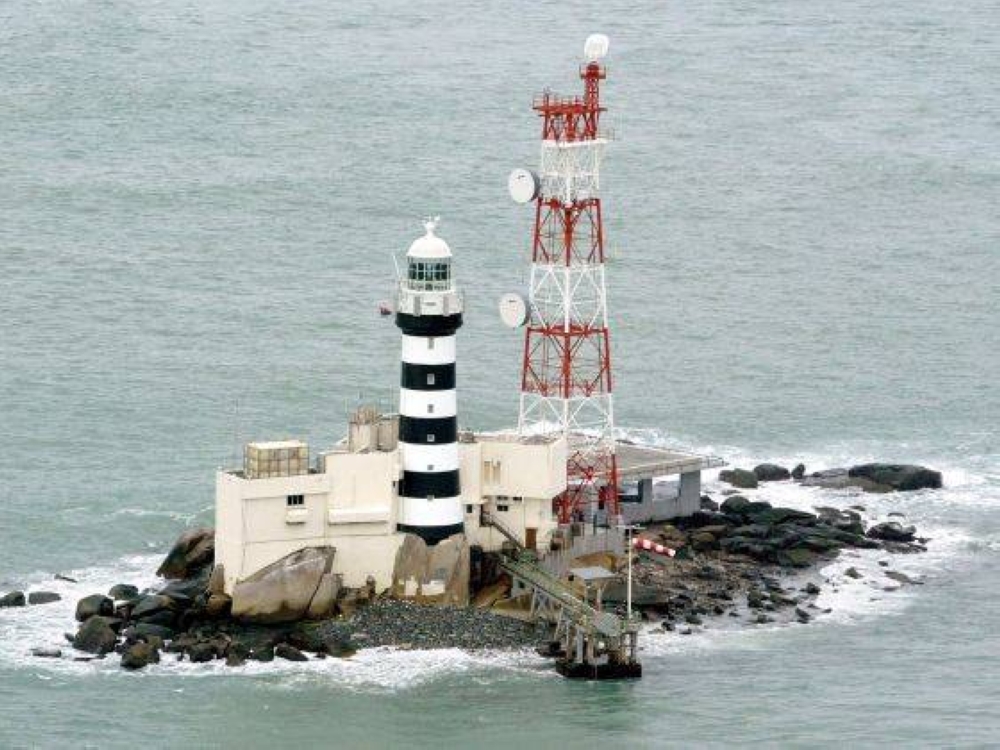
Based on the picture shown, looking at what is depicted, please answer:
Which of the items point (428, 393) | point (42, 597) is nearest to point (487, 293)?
point (428, 393)

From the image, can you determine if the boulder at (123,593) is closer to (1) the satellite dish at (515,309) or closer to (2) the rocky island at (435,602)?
(2) the rocky island at (435,602)

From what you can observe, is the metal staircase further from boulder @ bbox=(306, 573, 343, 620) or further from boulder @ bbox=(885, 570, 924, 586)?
boulder @ bbox=(885, 570, 924, 586)

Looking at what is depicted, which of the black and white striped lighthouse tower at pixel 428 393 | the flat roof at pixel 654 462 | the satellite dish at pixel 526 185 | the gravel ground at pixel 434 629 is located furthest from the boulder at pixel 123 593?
the flat roof at pixel 654 462

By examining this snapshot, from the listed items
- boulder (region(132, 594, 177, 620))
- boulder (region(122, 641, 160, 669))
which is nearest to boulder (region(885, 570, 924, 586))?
boulder (region(132, 594, 177, 620))

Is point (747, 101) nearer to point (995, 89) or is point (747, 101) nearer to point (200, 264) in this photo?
point (995, 89)

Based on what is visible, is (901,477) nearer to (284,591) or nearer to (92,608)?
(284,591)

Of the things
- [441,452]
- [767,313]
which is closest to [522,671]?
[441,452]
